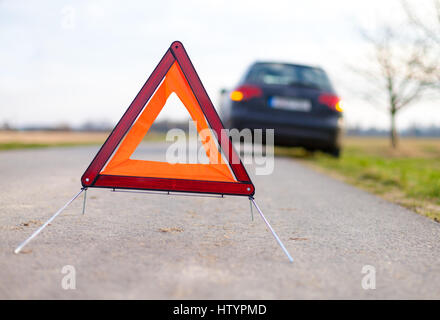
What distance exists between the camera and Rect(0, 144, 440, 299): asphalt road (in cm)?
223

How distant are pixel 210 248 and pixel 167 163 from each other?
30.6 inches

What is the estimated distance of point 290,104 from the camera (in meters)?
9.12

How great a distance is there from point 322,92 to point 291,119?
33.5 inches

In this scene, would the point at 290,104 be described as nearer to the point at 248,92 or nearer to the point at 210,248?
the point at 248,92

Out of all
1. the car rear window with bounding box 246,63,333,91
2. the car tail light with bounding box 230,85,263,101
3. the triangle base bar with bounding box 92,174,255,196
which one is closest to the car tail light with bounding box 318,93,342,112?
the car rear window with bounding box 246,63,333,91

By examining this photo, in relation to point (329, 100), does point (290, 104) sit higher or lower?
lower

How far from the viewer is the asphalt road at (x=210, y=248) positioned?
7.32ft

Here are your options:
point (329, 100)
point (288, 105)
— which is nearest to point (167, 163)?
point (288, 105)

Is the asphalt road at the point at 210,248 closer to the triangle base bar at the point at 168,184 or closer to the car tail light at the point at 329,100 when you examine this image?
the triangle base bar at the point at 168,184

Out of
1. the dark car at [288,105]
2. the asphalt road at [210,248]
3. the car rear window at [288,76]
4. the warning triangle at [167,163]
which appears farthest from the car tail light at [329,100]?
the warning triangle at [167,163]

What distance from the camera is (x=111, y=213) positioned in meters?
4.07

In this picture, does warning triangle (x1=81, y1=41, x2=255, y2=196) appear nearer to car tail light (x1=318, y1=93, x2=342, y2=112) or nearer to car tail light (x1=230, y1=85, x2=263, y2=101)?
car tail light (x1=230, y1=85, x2=263, y2=101)
